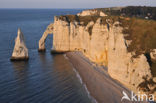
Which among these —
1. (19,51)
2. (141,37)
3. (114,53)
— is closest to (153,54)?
(141,37)

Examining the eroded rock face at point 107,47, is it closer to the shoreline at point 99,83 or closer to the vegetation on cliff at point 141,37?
the vegetation on cliff at point 141,37

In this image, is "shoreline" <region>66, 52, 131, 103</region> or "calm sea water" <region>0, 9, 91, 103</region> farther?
"calm sea water" <region>0, 9, 91, 103</region>

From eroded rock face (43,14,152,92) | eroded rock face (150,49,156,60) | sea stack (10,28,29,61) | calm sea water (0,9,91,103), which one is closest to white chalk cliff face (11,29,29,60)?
sea stack (10,28,29,61)

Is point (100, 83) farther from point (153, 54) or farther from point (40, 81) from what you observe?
point (40, 81)

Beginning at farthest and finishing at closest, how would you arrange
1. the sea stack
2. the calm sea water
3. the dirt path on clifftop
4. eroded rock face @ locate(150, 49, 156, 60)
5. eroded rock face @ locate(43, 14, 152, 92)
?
the sea stack, the calm sea water, the dirt path on clifftop, eroded rock face @ locate(43, 14, 152, 92), eroded rock face @ locate(150, 49, 156, 60)

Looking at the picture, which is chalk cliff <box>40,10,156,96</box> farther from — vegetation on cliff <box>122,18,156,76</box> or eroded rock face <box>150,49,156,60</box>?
eroded rock face <box>150,49,156,60</box>

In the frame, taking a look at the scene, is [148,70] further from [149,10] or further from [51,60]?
[149,10]

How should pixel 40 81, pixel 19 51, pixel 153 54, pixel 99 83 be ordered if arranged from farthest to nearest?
pixel 19 51 → pixel 40 81 → pixel 99 83 → pixel 153 54
